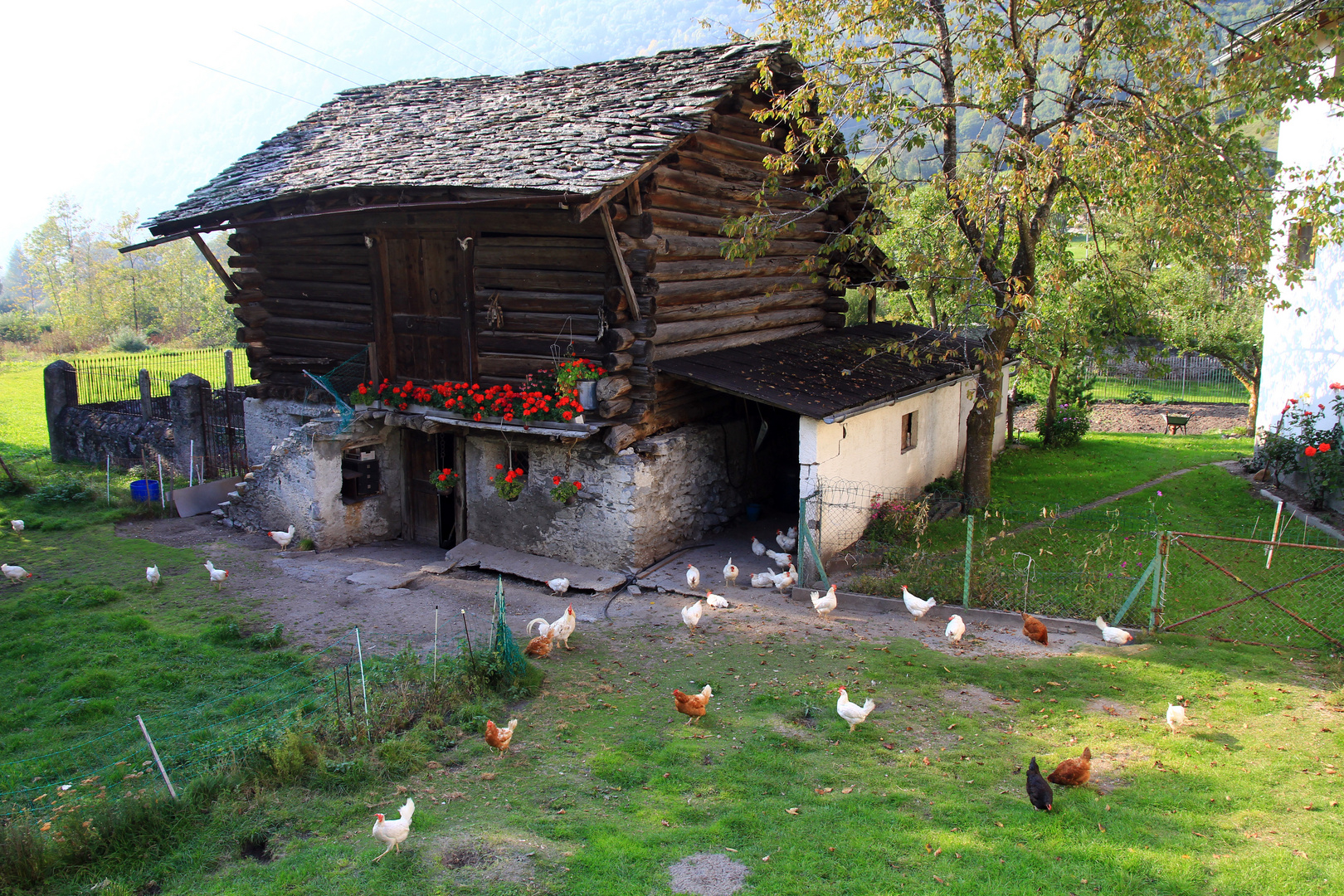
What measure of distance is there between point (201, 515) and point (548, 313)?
8334mm

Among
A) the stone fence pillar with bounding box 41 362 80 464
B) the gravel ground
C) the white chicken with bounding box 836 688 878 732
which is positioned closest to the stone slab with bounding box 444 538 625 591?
the white chicken with bounding box 836 688 878 732

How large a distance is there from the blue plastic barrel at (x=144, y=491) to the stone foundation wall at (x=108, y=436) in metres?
1.67

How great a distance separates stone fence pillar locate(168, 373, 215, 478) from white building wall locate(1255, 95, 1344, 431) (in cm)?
2033

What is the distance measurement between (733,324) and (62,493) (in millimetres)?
12870

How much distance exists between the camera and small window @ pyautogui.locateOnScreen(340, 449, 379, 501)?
14.2 metres

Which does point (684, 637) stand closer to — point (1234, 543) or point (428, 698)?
point (428, 698)

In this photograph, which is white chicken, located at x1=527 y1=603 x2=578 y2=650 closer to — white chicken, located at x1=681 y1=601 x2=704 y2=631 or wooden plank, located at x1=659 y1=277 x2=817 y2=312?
white chicken, located at x1=681 y1=601 x2=704 y2=631

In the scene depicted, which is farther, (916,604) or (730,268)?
(730,268)

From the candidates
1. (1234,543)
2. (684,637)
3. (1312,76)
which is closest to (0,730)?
(684,637)

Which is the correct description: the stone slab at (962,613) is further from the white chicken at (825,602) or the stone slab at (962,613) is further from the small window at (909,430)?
the small window at (909,430)

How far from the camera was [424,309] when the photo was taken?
13234 mm

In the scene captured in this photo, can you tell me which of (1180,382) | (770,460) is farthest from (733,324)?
(1180,382)

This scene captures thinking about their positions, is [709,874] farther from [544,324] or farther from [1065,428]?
[1065,428]

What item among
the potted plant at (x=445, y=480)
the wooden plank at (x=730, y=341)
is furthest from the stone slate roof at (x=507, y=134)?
the potted plant at (x=445, y=480)
